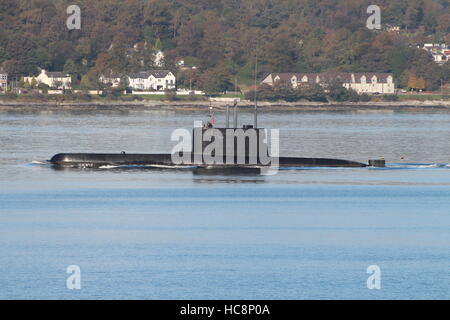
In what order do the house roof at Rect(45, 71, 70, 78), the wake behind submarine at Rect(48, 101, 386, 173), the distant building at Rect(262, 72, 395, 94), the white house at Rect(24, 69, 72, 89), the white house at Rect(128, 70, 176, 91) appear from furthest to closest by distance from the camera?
the distant building at Rect(262, 72, 395, 94) → the white house at Rect(128, 70, 176, 91) → the house roof at Rect(45, 71, 70, 78) → the white house at Rect(24, 69, 72, 89) → the wake behind submarine at Rect(48, 101, 386, 173)

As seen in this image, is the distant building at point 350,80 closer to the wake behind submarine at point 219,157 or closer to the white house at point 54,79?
the white house at point 54,79

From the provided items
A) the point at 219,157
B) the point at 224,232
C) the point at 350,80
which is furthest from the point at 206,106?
the point at 224,232

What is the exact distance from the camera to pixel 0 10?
580ft

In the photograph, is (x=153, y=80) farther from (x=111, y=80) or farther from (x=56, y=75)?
(x=56, y=75)

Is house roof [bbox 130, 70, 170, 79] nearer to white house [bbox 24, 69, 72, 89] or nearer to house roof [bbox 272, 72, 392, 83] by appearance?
white house [bbox 24, 69, 72, 89]

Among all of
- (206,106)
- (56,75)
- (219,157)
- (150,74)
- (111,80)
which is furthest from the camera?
(150,74)

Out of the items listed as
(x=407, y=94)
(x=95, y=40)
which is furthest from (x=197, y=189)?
(x=95, y=40)

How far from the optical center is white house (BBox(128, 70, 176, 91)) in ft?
502

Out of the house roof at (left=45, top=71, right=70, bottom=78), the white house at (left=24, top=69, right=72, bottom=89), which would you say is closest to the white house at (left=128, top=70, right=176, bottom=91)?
the white house at (left=24, top=69, right=72, bottom=89)

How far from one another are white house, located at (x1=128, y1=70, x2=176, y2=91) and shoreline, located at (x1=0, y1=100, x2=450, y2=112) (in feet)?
24.7

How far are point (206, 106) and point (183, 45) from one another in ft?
129

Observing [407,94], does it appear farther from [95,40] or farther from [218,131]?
[218,131]

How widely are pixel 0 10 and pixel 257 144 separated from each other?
142077 mm

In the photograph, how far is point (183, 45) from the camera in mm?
175750
